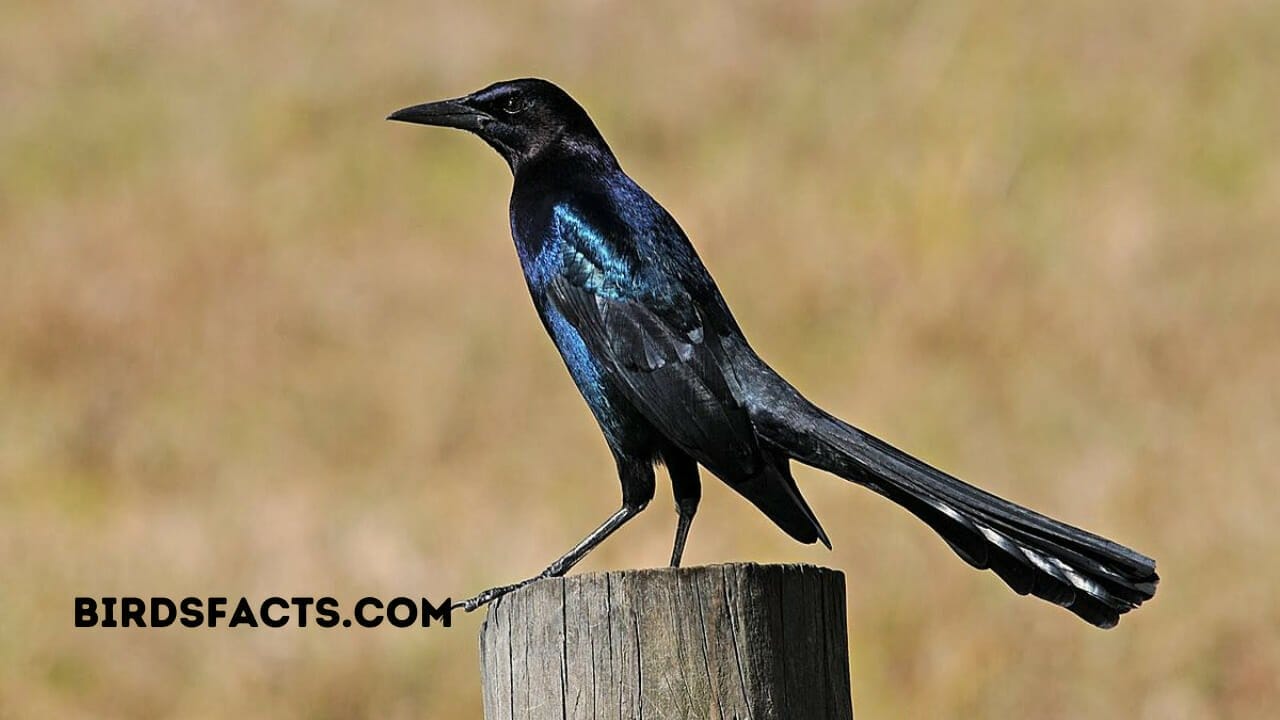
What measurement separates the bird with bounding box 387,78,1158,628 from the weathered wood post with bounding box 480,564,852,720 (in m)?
0.48

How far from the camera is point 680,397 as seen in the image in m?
3.74

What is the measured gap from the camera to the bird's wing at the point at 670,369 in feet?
12.1

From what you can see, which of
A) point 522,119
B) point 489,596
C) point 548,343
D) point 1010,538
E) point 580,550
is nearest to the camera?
point 1010,538

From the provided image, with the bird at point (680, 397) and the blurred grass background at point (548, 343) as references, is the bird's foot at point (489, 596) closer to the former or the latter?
the bird at point (680, 397)

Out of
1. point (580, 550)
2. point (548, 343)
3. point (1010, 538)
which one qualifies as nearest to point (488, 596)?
point (580, 550)

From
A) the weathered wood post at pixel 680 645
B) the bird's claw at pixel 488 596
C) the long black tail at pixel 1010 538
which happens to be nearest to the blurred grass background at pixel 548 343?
the bird's claw at pixel 488 596

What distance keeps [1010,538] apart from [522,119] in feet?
5.68

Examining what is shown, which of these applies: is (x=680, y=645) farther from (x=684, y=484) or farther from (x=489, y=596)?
(x=684, y=484)

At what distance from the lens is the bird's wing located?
3686 mm

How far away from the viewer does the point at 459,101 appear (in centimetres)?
444

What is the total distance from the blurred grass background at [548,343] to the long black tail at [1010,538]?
4.29m

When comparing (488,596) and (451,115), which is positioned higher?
(451,115)

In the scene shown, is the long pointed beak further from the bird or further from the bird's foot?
the bird's foot

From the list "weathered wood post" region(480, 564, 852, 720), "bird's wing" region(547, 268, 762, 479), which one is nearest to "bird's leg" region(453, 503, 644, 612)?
"bird's wing" region(547, 268, 762, 479)
